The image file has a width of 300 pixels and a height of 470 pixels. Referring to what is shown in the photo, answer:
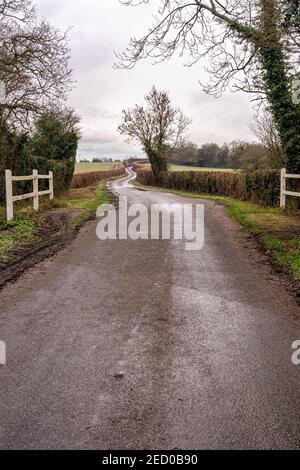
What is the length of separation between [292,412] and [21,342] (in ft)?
8.96

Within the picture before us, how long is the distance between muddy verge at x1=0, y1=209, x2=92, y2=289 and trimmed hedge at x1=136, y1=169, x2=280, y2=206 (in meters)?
8.25

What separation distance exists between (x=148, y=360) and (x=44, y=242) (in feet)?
21.0

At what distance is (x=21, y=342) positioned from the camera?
14.5ft

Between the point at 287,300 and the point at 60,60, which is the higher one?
the point at 60,60

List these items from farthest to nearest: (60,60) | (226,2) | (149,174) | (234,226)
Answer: (149,174) < (60,60) < (226,2) < (234,226)

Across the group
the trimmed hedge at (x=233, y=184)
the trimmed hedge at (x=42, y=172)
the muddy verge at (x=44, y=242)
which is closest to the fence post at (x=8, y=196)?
the muddy verge at (x=44, y=242)

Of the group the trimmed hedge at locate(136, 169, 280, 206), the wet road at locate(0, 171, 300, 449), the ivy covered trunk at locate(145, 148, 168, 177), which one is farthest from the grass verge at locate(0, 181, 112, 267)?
the ivy covered trunk at locate(145, 148, 168, 177)

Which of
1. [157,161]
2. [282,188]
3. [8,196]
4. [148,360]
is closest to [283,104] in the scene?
[282,188]

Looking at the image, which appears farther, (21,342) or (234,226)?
(234,226)

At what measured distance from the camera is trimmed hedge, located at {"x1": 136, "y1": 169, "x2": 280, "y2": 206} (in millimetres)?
18125

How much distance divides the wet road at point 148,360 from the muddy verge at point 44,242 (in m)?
0.35
